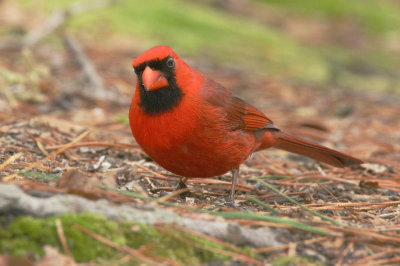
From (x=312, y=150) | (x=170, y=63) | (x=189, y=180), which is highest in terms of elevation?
(x=170, y=63)

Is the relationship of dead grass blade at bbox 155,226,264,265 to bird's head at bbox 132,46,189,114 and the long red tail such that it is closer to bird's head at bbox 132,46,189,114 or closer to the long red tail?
bird's head at bbox 132,46,189,114

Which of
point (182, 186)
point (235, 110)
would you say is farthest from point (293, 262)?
point (235, 110)

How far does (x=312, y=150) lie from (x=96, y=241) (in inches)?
95.4

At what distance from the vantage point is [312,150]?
419 cm

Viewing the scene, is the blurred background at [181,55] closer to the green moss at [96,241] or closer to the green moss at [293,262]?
the green moss at [96,241]

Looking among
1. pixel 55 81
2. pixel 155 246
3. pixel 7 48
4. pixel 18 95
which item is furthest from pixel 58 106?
pixel 155 246

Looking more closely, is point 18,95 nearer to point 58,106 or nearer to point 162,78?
point 58,106

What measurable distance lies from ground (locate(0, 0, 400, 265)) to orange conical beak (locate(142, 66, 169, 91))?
1.90 ft

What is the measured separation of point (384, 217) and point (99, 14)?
6.83m

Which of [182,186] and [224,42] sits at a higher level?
[224,42]

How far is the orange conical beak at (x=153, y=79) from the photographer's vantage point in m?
3.10

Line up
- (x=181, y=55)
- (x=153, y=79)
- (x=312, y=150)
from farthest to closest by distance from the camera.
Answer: (x=181, y=55), (x=312, y=150), (x=153, y=79)

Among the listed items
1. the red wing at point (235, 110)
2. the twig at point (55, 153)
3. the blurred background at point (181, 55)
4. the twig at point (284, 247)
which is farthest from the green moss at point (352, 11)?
the twig at point (284, 247)

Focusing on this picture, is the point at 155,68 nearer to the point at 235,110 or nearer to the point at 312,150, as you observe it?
the point at 235,110
